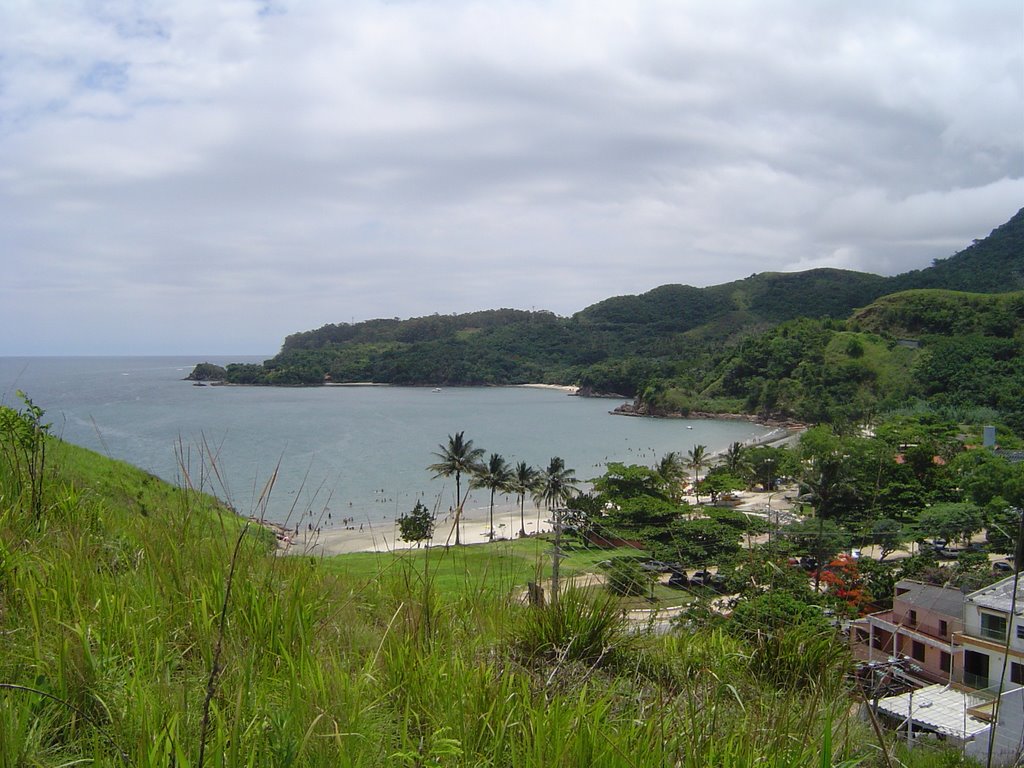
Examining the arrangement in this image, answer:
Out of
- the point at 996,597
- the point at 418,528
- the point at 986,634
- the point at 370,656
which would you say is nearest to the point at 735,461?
the point at 996,597

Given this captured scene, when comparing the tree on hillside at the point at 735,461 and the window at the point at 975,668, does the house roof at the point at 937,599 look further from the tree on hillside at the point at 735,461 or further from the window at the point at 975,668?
the tree on hillside at the point at 735,461

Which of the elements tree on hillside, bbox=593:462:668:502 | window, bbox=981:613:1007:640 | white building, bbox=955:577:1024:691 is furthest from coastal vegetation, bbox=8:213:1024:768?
tree on hillside, bbox=593:462:668:502

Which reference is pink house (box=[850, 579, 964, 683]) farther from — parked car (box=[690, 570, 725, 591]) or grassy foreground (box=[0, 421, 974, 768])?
grassy foreground (box=[0, 421, 974, 768])

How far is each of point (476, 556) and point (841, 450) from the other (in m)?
37.1

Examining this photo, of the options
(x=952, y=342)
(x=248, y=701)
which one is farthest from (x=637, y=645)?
(x=952, y=342)

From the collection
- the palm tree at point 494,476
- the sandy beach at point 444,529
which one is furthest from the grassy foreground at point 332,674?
the palm tree at point 494,476

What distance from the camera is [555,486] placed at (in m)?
31.1

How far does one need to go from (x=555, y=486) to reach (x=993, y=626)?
20.0 meters

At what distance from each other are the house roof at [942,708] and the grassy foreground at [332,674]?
21.0ft

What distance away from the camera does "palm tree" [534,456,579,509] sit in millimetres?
31000

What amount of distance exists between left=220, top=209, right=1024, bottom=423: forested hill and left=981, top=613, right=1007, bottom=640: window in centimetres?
7850

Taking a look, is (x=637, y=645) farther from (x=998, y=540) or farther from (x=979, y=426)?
(x=979, y=426)

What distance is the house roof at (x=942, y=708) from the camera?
7.79 metres

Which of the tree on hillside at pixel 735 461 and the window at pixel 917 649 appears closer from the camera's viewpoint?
the window at pixel 917 649
